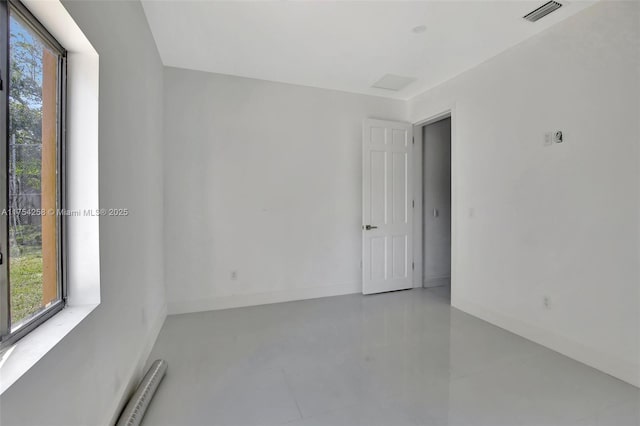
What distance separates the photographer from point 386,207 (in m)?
4.14

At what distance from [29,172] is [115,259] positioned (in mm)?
705

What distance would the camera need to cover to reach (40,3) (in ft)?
3.64

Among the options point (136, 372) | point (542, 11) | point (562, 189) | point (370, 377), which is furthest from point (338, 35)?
point (136, 372)

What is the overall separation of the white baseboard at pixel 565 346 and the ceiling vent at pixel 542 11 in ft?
8.62

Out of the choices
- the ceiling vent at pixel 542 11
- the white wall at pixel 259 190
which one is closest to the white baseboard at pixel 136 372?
the white wall at pixel 259 190

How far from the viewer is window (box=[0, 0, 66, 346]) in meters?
1.00

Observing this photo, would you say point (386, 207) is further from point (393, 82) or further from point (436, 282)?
point (393, 82)

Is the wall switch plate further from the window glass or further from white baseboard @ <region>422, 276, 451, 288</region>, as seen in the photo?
the window glass

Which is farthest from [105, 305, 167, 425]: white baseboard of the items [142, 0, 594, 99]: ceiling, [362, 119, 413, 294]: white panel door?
[142, 0, 594, 99]: ceiling

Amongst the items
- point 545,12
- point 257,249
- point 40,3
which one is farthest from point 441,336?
point 40,3

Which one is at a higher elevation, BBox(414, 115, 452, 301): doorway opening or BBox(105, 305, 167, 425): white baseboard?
BBox(414, 115, 452, 301): doorway opening

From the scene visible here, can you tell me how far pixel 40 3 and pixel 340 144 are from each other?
323 centimetres

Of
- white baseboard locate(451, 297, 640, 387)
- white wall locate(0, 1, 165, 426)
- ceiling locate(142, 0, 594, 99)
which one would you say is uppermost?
ceiling locate(142, 0, 594, 99)

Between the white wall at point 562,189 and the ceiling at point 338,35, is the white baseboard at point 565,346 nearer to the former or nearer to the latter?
the white wall at point 562,189
